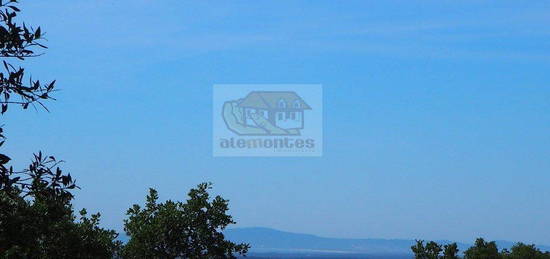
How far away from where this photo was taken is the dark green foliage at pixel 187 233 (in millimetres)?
37125

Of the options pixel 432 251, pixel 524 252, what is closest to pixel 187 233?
pixel 432 251

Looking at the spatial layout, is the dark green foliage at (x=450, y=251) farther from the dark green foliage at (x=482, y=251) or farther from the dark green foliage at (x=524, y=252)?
the dark green foliage at (x=524, y=252)

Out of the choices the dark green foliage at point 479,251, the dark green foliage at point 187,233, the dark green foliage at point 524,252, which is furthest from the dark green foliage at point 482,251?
the dark green foliage at point 187,233

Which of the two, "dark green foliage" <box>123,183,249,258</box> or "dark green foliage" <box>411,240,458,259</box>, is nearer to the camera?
"dark green foliage" <box>123,183,249,258</box>

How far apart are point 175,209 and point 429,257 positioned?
16.5m

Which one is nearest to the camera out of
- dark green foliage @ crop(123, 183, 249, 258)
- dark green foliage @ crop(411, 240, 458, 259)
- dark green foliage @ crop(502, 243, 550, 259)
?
dark green foliage @ crop(123, 183, 249, 258)

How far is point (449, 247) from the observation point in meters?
48.4

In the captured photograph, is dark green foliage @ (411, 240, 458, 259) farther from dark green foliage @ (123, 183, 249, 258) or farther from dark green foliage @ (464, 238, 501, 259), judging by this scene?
dark green foliage @ (123, 183, 249, 258)

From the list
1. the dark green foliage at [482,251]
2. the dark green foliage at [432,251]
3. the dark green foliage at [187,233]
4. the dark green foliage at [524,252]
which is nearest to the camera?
the dark green foliage at [187,233]

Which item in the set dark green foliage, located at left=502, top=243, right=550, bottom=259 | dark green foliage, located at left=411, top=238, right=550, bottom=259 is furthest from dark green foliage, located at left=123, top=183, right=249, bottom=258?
dark green foliage, located at left=502, top=243, right=550, bottom=259

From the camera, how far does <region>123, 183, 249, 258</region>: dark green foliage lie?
37.1m

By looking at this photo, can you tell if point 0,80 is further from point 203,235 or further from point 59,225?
point 203,235

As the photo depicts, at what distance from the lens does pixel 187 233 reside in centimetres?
3753

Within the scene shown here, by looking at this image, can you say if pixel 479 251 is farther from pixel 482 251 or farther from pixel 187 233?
pixel 187 233
